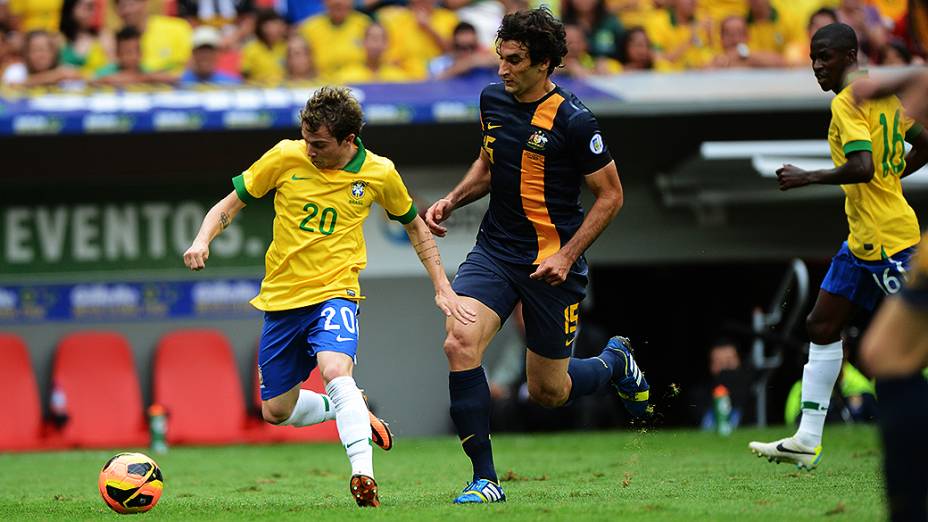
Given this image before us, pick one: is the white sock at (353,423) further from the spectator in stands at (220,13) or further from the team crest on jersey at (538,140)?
the spectator in stands at (220,13)

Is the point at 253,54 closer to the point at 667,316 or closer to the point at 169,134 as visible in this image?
the point at 169,134

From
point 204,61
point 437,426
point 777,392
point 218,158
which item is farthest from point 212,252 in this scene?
point 777,392

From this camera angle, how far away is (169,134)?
13867 mm

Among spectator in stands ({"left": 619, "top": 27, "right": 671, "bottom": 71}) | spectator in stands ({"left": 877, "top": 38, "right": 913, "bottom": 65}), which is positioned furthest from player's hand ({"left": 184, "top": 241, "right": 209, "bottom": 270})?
spectator in stands ({"left": 877, "top": 38, "right": 913, "bottom": 65})

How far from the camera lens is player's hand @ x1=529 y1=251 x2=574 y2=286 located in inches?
265

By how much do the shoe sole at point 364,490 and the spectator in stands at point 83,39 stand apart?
8.52 metres

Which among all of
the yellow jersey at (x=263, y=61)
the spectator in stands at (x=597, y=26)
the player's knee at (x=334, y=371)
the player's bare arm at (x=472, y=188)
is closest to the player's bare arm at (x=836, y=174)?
the player's bare arm at (x=472, y=188)

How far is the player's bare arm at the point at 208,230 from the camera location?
6.45 m

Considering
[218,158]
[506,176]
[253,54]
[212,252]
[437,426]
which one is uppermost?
[506,176]

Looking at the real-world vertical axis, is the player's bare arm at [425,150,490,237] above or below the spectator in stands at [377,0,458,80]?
above

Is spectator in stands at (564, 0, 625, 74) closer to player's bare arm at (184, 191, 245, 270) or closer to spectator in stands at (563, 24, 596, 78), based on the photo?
spectator in stands at (563, 24, 596, 78)

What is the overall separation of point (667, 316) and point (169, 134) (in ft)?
19.2

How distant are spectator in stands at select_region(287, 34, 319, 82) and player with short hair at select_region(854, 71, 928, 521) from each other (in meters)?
9.80

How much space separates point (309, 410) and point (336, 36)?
24.0ft
